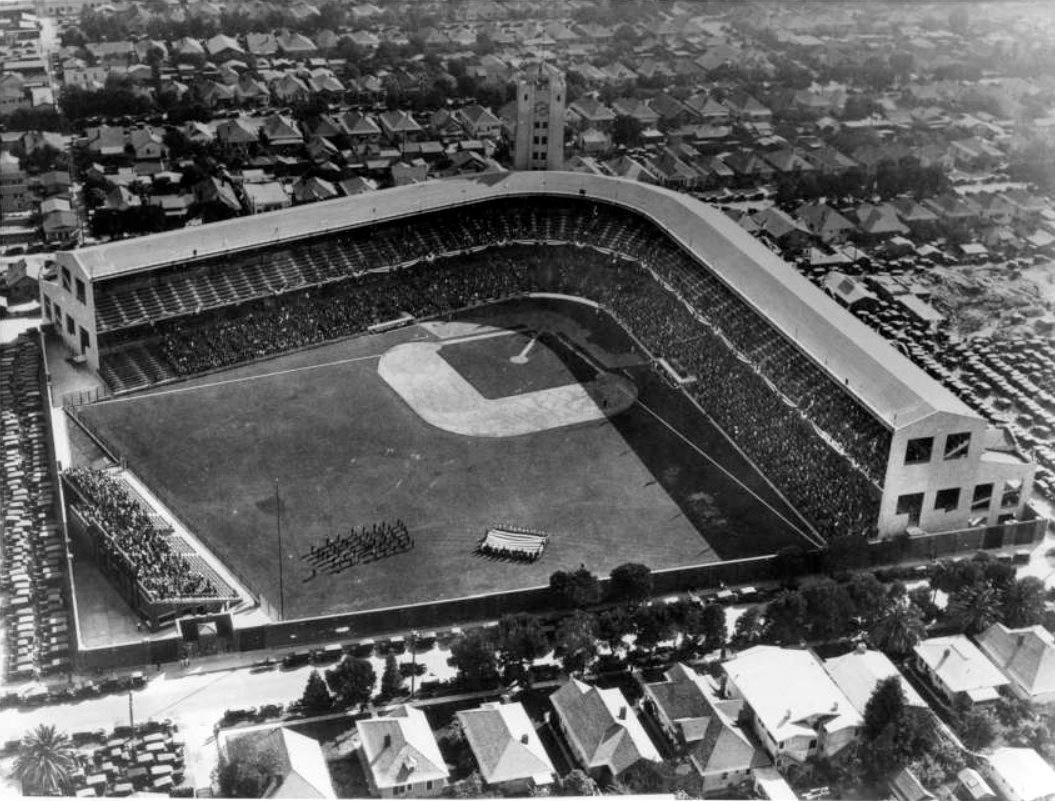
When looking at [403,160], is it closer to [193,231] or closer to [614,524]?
[193,231]

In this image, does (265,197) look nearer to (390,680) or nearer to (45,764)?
(390,680)

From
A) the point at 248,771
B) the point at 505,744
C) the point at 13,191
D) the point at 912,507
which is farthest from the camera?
the point at 13,191

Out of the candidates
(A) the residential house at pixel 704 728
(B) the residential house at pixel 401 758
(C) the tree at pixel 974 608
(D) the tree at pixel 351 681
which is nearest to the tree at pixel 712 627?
(A) the residential house at pixel 704 728

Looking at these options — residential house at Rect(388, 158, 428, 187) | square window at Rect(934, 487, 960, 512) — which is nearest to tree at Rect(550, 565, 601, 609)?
square window at Rect(934, 487, 960, 512)

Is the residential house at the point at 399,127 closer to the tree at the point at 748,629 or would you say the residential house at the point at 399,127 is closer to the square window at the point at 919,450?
the square window at the point at 919,450

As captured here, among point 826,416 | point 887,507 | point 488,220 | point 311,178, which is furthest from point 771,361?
point 311,178

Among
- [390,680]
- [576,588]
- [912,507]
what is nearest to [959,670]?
[912,507]
